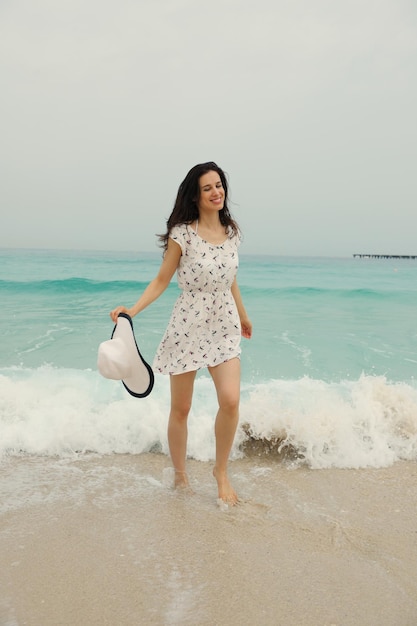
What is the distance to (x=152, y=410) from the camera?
4.34 meters

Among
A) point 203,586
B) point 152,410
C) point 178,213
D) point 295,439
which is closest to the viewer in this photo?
point 203,586

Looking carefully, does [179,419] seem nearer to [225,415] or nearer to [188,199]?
[225,415]

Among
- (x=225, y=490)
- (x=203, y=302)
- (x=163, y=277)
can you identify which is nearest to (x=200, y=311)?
(x=203, y=302)

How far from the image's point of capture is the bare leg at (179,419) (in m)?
3.15

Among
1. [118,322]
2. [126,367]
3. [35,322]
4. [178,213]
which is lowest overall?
[35,322]

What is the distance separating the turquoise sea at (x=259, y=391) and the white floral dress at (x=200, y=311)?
3.37 feet

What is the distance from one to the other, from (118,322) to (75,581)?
1.35 metres

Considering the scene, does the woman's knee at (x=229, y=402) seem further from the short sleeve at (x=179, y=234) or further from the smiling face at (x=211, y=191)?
the smiling face at (x=211, y=191)

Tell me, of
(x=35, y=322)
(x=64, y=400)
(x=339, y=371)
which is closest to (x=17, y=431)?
(x=64, y=400)

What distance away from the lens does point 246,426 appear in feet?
13.0

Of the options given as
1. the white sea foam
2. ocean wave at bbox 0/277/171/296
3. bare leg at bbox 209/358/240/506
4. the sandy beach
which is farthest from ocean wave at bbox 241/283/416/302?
bare leg at bbox 209/358/240/506

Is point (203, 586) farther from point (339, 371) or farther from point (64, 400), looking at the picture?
point (339, 371)

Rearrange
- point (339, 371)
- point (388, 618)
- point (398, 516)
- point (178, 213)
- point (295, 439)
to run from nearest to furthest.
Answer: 1. point (388, 618)
2. point (398, 516)
3. point (178, 213)
4. point (295, 439)
5. point (339, 371)

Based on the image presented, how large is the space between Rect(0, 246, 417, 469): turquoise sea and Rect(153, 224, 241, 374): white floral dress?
3.37 ft
